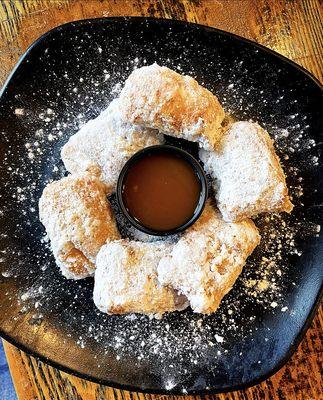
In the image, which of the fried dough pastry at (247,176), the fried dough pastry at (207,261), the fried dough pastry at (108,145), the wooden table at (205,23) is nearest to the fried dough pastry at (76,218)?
the fried dough pastry at (108,145)

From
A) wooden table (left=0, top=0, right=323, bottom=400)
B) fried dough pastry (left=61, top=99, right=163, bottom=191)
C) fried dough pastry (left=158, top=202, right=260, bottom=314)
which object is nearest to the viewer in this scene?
fried dough pastry (left=158, top=202, right=260, bottom=314)

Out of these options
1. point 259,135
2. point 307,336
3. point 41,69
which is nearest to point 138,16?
point 41,69

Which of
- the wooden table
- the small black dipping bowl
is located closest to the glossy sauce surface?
the small black dipping bowl

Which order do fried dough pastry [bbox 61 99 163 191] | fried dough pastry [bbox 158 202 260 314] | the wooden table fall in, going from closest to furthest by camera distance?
fried dough pastry [bbox 158 202 260 314], fried dough pastry [bbox 61 99 163 191], the wooden table

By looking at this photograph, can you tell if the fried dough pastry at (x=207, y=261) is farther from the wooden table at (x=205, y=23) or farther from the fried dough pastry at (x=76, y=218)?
the wooden table at (x=205, y=23)

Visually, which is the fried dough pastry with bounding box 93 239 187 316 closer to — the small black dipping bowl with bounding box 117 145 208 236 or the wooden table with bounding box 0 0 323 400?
the small black dipping bowl with bounding box 117 145 208 236

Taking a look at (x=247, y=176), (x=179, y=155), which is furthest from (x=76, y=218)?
(x=247, y=176)
